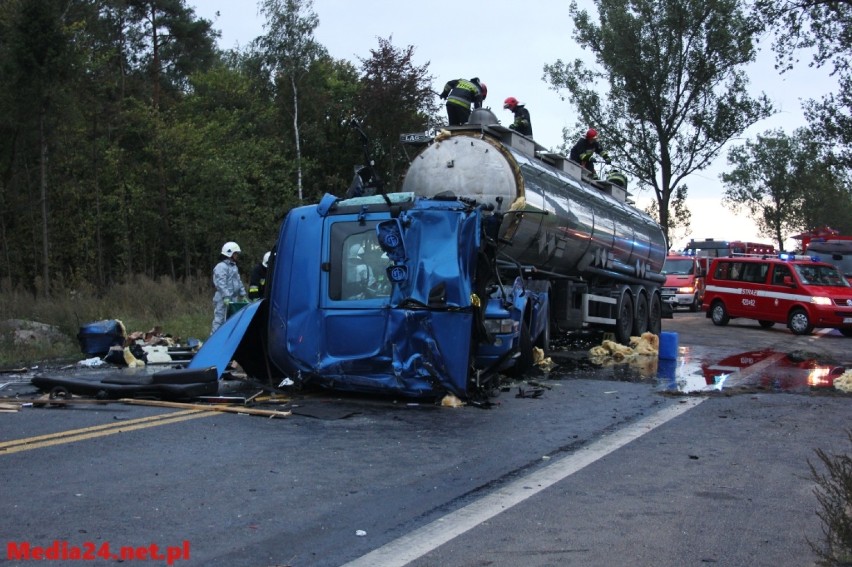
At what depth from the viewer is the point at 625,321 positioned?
18984 mm

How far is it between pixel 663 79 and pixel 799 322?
25336 millimetres

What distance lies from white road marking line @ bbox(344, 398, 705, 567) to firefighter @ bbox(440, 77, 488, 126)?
6.91 meters

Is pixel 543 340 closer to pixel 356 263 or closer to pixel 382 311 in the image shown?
pixel 356 263

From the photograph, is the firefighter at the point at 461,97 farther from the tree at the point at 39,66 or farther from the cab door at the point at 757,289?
the cab door at the point at 757,289

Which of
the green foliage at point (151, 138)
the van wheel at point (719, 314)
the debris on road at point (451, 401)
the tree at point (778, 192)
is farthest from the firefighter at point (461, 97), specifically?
the tree at point (778, 192)

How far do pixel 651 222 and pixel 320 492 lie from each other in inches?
696

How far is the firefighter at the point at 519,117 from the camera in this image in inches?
593

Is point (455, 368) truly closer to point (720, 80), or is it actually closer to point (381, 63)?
point (381, 63)

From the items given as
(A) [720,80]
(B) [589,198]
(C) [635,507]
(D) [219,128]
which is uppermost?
(A) [720,80]

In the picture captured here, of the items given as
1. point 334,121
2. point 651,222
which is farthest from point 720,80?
point 651,222

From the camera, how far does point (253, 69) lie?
1881 inches

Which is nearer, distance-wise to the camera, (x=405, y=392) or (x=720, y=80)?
(x=405, y=392)

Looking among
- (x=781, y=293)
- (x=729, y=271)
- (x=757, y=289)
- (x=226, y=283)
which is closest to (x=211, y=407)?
(x=226, y=283)

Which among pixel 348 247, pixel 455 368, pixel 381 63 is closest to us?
pixel 455 368
